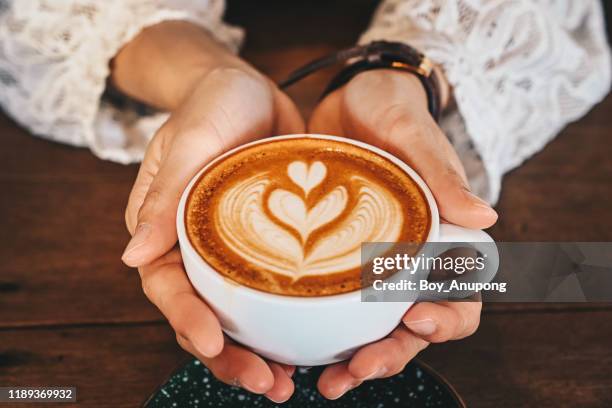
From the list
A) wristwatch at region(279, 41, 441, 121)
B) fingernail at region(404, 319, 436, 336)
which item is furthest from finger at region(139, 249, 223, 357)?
wristwatch at region(279, 41, 441, 121)

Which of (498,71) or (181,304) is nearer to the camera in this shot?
(181,304)

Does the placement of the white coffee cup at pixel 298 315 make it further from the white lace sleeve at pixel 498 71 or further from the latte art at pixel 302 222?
the white lace sleeve at pixel 498 71

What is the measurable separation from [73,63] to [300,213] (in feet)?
2.14

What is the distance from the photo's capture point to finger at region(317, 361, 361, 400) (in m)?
0.63

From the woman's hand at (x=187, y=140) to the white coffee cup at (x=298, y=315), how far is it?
0.02 m

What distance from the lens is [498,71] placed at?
1038 millimetres

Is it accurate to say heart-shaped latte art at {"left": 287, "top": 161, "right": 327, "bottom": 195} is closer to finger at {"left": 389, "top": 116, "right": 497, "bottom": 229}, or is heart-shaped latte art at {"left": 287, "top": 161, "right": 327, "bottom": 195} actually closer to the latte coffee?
the latte coffee

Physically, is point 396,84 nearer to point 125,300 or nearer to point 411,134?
point 411,134

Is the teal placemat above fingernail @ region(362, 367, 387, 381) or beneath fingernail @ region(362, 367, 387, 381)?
beneath

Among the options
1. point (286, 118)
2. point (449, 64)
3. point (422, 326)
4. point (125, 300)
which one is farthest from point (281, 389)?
point (449, 64)

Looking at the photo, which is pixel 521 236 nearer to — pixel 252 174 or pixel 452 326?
pixel 452 326

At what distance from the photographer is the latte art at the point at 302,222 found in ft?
2.06

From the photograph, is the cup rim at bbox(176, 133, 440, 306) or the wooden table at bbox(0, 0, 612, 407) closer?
the cup rim at bbox(176, 133, 440, 306)

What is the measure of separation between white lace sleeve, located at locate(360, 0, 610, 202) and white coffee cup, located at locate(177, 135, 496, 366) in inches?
14.4
